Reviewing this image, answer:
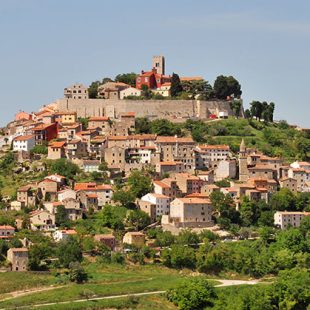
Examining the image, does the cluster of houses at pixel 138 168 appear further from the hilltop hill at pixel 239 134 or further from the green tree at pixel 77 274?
the green tree at pixel 77 274

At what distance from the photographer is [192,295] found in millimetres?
62062

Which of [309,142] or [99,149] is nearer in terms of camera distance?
[99,149]

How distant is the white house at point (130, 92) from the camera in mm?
97750

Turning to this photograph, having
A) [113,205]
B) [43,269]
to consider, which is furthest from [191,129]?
[43,269]

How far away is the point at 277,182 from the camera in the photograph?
3287 inches

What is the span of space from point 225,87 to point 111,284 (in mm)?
41084

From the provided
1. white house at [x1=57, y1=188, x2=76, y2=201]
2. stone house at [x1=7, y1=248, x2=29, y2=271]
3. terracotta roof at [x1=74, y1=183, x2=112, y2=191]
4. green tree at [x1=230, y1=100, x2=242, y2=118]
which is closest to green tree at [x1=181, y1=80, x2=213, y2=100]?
green tree at [x1=230, y1=100, x2=242, y2=118]

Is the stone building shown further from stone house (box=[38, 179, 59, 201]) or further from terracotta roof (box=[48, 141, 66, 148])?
stone house (box=[38, 179, 59, 201])

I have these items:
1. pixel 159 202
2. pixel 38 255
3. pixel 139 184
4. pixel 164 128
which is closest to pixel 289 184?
pixel 159 202

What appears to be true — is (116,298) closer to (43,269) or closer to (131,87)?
(43,269)

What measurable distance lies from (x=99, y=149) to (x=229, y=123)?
51.4 feet

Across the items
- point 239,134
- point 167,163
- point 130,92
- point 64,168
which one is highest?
point 130,92

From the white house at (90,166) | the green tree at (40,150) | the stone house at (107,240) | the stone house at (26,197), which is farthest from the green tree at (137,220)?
the green tree at (40,150)

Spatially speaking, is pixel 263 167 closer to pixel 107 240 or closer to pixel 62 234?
pixel 107 240
